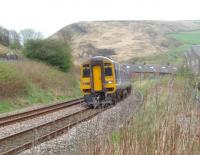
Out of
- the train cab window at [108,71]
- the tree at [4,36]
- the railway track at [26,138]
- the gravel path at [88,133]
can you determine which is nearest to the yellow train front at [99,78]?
the train cab window at [108,71]

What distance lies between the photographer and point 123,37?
472ft

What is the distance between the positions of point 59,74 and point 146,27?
108 m

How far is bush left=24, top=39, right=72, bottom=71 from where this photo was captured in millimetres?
48906

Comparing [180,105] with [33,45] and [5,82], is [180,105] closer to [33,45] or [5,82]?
[5,82]

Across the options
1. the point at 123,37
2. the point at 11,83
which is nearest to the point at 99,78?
the point at 11,83

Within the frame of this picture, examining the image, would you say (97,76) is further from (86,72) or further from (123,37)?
(123,37)

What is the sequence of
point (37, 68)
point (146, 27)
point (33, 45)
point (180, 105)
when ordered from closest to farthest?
1. point (180, 105)
2. point (37, 68)
3. point (33, 45)
4. point (146, 27)

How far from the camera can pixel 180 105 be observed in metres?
7.92

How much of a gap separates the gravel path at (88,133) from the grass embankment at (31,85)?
14.2 metres

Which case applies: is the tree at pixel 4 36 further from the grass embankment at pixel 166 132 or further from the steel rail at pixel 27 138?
the grass embankment at pixel 166 132

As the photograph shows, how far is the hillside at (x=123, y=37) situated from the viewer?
12407cm

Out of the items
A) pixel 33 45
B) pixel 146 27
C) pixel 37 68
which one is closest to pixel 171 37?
pixel 146 27

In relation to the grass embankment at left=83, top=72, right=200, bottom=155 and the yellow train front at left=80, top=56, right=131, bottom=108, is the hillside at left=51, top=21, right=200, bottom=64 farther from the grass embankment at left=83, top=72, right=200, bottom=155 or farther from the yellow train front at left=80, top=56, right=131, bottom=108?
the grass embankment at left=83, top=72, right=200, bottom=155

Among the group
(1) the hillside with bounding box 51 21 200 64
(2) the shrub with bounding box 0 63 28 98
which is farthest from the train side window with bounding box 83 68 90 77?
(1) the hillside with bounding box 51 21 200 64
